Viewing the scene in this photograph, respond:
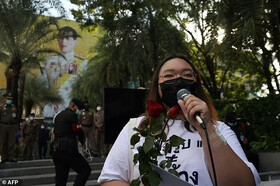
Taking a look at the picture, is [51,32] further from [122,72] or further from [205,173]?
[205,173]

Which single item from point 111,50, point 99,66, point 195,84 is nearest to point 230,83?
point 99,66

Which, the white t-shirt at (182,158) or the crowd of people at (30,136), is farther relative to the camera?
the crowd of people at (30,136)

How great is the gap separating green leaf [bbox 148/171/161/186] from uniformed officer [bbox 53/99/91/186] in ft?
17.7

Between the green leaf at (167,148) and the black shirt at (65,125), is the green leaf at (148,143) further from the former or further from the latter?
the black shirt at (65,125)

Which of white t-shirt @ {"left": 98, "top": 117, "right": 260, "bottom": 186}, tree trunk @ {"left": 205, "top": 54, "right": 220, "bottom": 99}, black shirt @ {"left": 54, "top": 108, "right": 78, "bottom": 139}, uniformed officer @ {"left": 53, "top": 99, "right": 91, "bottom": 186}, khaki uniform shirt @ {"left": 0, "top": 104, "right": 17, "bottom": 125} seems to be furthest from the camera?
tree trunk @ {"left": 205, "top": 54, "right": 220, "bottom": 99}

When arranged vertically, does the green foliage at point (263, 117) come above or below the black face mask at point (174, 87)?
below

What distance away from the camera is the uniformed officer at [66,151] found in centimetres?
711

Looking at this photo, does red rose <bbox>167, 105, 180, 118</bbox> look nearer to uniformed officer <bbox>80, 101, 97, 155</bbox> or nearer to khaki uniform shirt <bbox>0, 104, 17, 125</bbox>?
khaki uniform shirt <bbox>0, 104, 17, 125</bbox>

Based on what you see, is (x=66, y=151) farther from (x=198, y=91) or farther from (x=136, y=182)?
(x=136, y=182)

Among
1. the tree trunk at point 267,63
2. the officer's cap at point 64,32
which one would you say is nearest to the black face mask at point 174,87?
the tree trunk at point 267,63

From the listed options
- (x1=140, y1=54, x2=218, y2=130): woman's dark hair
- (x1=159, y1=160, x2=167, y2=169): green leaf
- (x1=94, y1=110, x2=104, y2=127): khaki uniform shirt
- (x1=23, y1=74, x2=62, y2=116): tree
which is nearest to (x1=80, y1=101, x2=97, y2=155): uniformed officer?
(x1=94, y1=110, x2=104, y2=127): khaki uniform shirt

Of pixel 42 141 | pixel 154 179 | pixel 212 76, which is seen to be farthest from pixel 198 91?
pixel 212 76

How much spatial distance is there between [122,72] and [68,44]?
1876 inches

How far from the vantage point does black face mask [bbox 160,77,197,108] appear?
2039 millimetres
